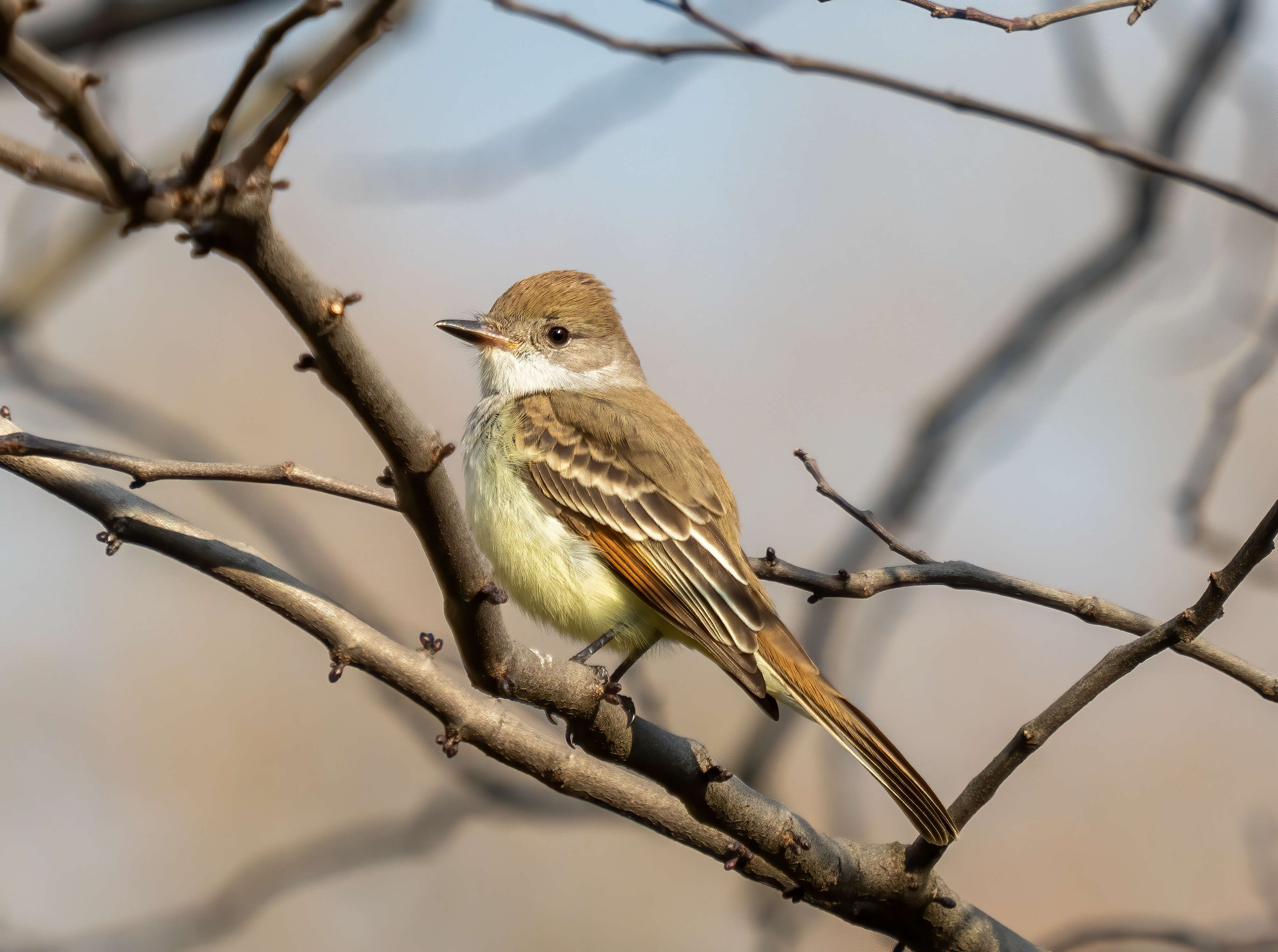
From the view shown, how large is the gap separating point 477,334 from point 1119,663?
116 inches

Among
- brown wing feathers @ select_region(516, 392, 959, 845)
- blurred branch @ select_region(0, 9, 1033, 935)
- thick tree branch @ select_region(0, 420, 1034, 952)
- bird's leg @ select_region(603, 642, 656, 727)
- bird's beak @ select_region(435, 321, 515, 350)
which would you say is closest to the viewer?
blurred branch @ select_region(0, 9, 1033, 935)

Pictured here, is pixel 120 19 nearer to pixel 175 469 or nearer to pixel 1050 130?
pixel 175 469

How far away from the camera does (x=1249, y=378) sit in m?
4.11

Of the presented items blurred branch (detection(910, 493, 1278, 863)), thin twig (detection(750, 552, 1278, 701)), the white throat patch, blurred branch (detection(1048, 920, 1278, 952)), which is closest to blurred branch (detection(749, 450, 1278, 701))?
thin twig (detection(750, 552, 1278, 701))

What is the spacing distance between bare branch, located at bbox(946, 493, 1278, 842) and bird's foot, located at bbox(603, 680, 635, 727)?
0.84 m

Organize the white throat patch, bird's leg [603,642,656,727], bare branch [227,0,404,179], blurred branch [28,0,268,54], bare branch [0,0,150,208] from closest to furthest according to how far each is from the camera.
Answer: bare branch [0,0,150,208]
bare branch [227,0,404,179]
blurred branch [28,0,268,54]
bird's leg [603,642,656,727]
the white throat patch

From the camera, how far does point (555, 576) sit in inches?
150

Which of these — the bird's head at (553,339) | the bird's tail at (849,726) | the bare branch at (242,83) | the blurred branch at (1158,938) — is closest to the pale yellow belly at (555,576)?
the bird's tail at (849,726)

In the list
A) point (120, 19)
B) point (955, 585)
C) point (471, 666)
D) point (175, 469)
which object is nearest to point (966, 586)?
point (955, 585)

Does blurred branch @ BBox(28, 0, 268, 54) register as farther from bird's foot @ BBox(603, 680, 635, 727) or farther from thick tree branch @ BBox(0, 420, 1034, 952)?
bird's foot @ BBox(603, 680, 635, 727)

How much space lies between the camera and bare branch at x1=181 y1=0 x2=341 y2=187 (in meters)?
1.39

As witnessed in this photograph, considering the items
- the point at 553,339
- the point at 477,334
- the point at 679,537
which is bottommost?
the point at 679,537

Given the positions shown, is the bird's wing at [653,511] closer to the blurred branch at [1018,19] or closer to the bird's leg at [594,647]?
the bird's leg at [594,647]

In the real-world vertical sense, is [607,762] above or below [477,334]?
below
